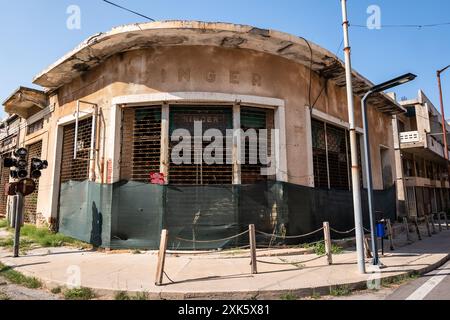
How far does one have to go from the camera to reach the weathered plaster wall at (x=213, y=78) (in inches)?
364

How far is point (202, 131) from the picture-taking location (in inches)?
363

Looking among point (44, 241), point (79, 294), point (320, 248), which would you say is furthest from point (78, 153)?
point (320, 248)

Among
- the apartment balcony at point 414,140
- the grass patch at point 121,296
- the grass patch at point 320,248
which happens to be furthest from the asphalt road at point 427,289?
the apartment balcony at point 414,140

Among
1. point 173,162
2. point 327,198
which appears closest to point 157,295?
point 173,162

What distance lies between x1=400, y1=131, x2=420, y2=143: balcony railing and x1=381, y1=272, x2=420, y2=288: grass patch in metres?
16.8

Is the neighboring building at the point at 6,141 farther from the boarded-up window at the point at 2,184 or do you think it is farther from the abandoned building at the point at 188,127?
the abandoned building at the point at 188,127

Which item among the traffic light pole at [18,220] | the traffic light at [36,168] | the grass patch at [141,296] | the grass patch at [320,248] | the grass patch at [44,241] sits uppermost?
the traffic light at [36,168]

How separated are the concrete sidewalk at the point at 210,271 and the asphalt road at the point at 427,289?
36 cm

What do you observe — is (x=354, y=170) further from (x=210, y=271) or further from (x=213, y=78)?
(x=213, y=78)

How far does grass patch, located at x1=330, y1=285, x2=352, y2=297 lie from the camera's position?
5.32 m

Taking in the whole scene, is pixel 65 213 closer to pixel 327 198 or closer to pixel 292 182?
pixel 292 182

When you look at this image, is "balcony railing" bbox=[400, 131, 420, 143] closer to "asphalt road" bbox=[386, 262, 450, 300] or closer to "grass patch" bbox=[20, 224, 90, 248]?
"asphalt road" bbox=[386, 262, 450, 300]

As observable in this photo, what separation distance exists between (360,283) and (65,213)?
967 cm

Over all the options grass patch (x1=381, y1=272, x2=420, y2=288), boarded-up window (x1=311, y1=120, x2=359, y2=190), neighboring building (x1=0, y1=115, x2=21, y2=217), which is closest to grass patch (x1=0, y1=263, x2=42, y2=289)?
grass patch (x1=381, y1=272, x2=420, y2=288)
